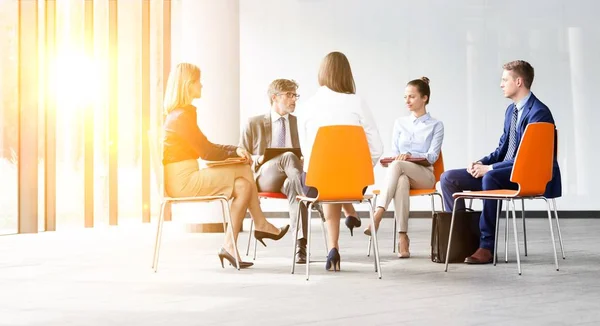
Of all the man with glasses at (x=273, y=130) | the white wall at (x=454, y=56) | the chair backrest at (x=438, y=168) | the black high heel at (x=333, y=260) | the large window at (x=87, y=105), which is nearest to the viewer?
the black high heel at (x=333, y=260)

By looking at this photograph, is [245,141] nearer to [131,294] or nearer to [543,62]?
[131,294]

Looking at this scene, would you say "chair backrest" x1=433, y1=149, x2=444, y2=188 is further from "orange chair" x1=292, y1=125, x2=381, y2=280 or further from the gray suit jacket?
"orange chair" x1=292, y1=125, x2=381, y2=280

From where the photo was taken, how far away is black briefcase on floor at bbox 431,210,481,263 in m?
5.33

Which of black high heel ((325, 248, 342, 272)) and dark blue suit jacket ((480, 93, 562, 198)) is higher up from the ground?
dark blue suit jacket ((480, 93, 562, 198))

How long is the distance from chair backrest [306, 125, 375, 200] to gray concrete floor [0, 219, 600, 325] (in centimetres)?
52

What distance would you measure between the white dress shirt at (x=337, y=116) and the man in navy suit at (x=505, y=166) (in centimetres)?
75

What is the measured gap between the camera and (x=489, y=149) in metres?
11.6

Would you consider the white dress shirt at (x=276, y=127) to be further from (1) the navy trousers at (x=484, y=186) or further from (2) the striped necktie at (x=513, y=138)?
(2) the striped necktie at (x=513, y=138)

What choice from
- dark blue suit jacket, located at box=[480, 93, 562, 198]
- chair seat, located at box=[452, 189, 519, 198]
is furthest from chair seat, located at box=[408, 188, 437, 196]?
chair seat, located at box=[452, 189, 519, 198]

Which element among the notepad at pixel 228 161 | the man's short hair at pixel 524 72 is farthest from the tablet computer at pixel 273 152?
the man's short hair at pixel 524 72

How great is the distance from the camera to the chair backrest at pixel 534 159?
15.6ft

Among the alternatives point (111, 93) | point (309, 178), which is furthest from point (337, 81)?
point (111, 93)

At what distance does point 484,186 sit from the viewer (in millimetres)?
5199

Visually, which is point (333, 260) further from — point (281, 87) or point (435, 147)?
point (281, 87)
